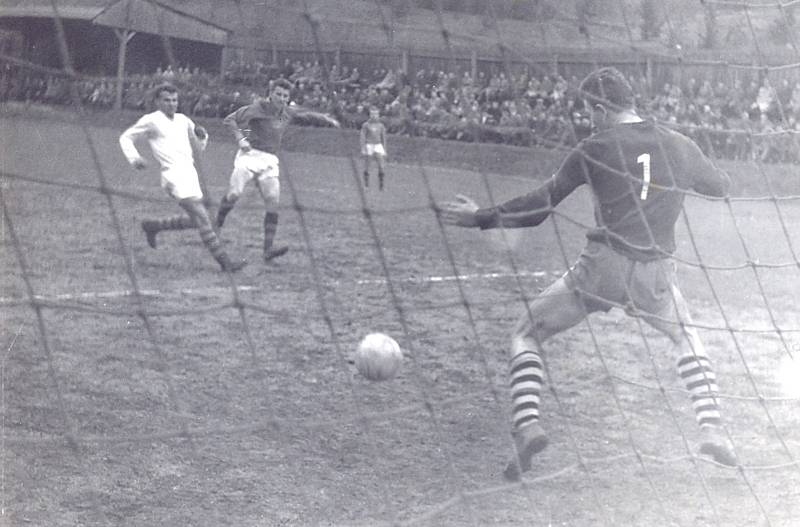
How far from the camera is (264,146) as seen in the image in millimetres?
8500

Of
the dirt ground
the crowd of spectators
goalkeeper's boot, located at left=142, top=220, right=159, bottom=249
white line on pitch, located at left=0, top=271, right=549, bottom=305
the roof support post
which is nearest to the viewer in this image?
the dirt ground

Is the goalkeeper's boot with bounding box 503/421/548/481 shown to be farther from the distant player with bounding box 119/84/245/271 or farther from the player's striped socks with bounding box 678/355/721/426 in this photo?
the distant player with bounding box 119/84/245/271

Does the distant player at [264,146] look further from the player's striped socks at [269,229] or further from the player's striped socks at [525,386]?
the player's striped socks at [525,386]

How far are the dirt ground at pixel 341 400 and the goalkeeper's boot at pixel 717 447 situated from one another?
82mm

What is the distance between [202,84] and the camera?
1069cm

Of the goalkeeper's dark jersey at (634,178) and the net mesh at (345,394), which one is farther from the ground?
the goalkeeper's dark jersey at (634,178)

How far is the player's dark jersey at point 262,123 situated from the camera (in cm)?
825

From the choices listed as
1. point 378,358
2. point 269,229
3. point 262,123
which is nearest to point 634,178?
point 378,358

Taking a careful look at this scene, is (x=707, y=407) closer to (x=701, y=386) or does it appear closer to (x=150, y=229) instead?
(x=701, y=386)

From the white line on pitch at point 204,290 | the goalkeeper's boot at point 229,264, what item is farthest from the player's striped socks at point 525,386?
the goalkeeper's boot at point 229,264

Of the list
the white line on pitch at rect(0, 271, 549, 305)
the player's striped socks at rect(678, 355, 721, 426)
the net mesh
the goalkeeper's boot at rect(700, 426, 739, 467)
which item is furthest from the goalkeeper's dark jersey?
the white line on pitch at rect(0, 271, 549, 305)

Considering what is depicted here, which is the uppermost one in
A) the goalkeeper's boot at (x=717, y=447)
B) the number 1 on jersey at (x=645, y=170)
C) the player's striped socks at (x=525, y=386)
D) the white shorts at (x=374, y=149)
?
the number 1 on jersey at (x=645, y=170)

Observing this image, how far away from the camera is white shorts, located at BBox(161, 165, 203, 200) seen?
765 cm

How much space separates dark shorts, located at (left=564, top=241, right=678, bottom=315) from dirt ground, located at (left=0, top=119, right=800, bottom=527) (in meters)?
0.27
